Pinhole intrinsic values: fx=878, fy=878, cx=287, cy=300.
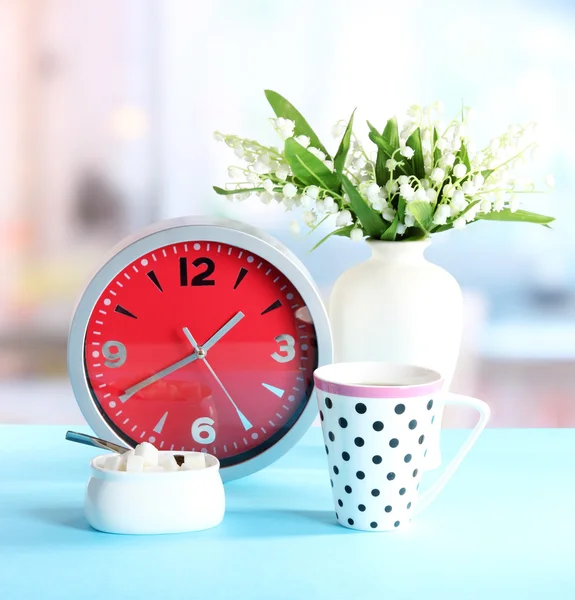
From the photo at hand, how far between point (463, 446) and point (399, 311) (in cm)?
20

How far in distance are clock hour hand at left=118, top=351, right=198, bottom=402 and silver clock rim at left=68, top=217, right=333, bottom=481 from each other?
0.12ft

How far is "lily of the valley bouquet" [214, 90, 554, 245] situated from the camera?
A: 3.18 feet

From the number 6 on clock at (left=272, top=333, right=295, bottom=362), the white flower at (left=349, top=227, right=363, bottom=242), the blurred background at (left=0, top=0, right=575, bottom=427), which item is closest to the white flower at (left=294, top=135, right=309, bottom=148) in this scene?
the white flower at (left=349, top=227, right=363, bottom=242)

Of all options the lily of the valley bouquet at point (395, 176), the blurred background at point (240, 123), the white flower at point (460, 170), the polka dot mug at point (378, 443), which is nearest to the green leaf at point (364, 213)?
the lily of the valley bouquet at point (395, 176)

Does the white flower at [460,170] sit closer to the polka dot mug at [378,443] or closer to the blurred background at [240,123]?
the polka dot mug at [378,443]

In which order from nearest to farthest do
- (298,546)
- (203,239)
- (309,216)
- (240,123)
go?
(298,546), (203,239), (309,216), (240,123)

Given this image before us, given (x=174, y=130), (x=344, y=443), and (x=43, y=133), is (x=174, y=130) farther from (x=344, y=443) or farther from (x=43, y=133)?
(x=344, y=443)

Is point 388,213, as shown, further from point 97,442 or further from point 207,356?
point 97,442

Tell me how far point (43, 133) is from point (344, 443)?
2.91 metres

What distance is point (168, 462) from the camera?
2.73ft

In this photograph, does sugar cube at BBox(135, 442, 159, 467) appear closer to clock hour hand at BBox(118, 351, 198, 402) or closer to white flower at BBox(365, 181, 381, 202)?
clock hour hand at BBox(118, 351, 198, 402)

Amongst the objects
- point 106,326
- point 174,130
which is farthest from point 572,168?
point 106,326

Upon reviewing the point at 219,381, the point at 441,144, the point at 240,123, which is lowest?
the point at 219,381

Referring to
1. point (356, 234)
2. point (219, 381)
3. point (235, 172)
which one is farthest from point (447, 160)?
point (219, 381)
